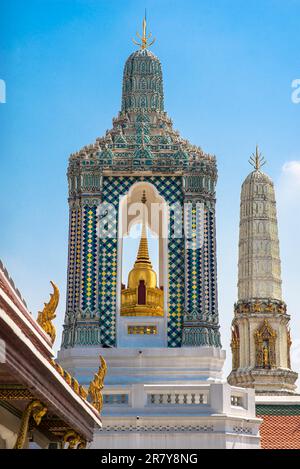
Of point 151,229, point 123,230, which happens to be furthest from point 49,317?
point 151,229

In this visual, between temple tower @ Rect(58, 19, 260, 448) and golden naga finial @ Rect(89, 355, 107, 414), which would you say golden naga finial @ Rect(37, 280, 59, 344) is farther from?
temple tower @ Rect(58, 19, 260, 448)

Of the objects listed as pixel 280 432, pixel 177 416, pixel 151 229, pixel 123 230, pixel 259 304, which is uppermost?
pixel 259 304

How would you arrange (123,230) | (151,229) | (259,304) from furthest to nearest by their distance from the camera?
1. (259,304)
2. (151,229)
3. (123,230)

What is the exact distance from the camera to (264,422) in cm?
2584

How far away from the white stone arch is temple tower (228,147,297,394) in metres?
26.8

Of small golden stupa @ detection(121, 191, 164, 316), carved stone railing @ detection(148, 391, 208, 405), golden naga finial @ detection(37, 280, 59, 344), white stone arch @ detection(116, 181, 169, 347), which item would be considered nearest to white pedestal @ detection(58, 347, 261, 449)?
carved stone railing @ detection(148, 391, 208, 405)

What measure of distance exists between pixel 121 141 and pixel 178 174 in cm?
198

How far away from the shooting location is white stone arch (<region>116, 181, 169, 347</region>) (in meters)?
25.2

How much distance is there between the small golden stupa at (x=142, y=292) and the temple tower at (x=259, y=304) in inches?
1084

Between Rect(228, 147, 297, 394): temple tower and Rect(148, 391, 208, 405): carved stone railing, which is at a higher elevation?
Rect(228, 147, 297, 394): temple tower

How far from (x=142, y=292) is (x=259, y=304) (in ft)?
98.0

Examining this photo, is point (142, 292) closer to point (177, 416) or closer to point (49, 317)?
point (177, 416)

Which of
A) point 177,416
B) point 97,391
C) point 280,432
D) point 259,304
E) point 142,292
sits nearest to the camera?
point 97,391

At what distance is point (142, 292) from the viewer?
1045 inches
